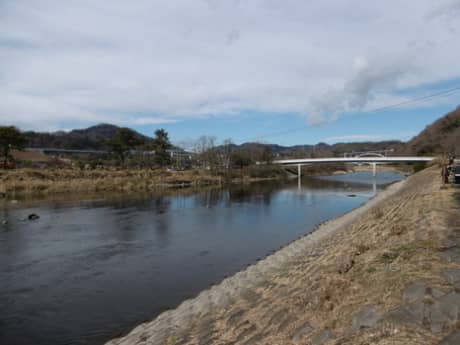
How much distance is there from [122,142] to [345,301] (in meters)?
58.0

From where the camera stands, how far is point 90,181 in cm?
3822

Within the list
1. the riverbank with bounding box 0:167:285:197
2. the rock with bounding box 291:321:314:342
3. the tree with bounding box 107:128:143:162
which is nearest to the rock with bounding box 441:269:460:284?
the rock with bounding box 291:321:314:342

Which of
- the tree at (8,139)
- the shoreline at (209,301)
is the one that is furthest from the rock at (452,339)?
the tree at (8,139)

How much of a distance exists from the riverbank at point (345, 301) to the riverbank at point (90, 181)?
99.2ft

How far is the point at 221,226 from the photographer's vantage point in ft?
55.1

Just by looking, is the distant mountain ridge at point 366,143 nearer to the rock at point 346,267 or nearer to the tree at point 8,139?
the tree at point 8,139

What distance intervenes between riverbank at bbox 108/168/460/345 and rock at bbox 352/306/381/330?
0.01 meters

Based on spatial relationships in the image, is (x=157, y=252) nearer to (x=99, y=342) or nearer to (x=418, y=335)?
(x=99, y=342)

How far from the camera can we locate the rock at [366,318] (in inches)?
142

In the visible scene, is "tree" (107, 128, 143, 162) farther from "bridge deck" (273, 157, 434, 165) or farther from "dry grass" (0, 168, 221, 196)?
"bridge deck" (273, 157, 434, 165)

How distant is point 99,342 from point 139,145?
57245mm

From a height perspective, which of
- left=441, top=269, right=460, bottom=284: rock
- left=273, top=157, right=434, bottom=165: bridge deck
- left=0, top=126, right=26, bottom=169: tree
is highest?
left=0, top=126, right=26, bottom=169: tree

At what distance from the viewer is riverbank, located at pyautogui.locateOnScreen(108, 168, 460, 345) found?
3498mm

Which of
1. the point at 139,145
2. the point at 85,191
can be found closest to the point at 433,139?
the point at 139,145
